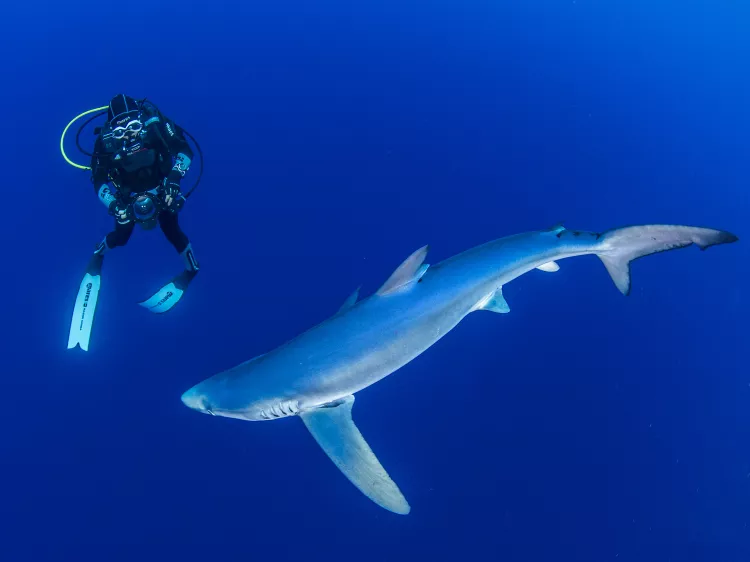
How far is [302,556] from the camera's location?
6.06m

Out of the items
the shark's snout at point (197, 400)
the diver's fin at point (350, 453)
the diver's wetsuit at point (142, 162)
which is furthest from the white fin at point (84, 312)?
the diver's fin at point (350, 453)

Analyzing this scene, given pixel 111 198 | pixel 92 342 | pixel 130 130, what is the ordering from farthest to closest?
pixel 92 342
pixel 111 198
pixel 130 130

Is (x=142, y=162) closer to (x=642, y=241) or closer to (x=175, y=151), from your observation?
(x=175, y=151)

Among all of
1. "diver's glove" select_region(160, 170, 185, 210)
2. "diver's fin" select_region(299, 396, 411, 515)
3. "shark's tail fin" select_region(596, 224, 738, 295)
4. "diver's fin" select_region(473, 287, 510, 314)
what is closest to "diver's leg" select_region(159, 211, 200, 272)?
"diver's glove" select_region(160, 170, 185, 210)

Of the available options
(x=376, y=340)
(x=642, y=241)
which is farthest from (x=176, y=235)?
(x=642, y=241)

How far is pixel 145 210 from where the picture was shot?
5859mm

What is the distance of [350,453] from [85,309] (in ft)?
13.9

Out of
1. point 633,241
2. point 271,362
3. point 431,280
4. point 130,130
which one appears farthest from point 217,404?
point 633,241

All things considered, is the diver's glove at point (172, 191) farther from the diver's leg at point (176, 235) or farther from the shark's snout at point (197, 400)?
the shark's snout at point (197, 400)

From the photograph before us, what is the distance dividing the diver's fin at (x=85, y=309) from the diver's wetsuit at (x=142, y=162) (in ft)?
2.18

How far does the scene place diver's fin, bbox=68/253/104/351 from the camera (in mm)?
6242

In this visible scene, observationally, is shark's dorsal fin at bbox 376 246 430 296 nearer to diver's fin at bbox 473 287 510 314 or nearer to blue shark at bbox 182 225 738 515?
blue shark at bbox 182 225 738 515

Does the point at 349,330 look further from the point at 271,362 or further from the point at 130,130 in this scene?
the point at 130,130

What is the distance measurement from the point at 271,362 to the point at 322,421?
2.25 ft
